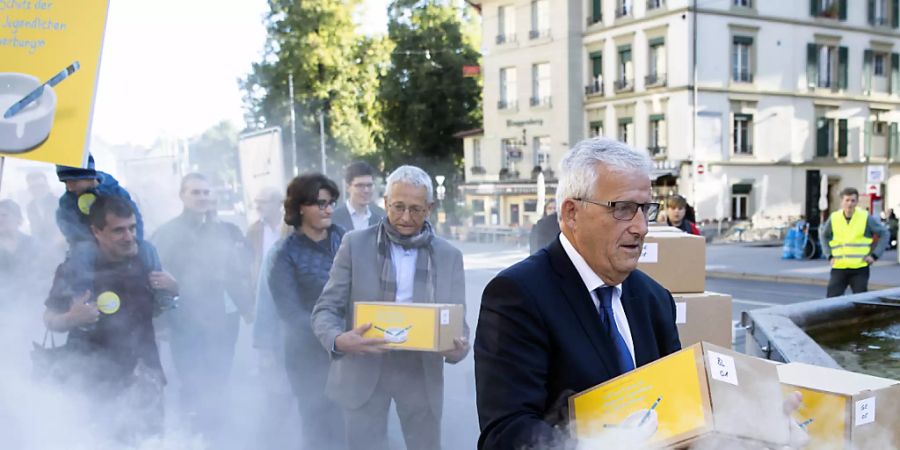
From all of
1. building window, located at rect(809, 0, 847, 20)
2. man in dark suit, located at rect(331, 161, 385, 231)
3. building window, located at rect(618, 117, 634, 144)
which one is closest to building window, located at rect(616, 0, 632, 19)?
building window, located at rect(618, 117, 634, 144)

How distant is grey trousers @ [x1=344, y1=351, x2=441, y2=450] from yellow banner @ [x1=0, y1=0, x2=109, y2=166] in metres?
1.51

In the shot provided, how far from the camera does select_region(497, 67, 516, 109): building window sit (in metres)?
32.4

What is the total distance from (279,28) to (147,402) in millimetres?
2467

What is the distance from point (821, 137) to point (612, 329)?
1208 inches

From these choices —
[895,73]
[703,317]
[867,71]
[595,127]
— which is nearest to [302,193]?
[703,317]

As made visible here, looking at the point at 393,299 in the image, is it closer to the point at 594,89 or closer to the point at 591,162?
the point at 591,162

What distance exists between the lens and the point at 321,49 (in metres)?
5.45

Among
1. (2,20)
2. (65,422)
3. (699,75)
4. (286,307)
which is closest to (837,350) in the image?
(286,307)

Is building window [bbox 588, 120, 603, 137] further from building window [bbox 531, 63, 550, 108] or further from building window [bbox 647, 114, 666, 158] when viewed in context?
building window [bbox 647, 114, 666, 158]

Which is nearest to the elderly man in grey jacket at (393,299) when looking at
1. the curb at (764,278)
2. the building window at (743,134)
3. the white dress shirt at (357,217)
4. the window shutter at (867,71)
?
the white dress shirt at (357,217)

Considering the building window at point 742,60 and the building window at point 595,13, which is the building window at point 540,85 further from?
the building window at point 742,60

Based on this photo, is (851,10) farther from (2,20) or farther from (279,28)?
(2,20)

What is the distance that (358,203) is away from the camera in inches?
197

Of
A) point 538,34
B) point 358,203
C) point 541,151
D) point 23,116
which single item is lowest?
point 358,203
